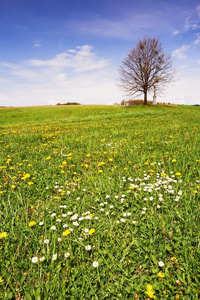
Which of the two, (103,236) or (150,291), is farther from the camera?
(103,236)

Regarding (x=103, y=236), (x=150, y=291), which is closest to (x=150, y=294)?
(x=150, y=291)

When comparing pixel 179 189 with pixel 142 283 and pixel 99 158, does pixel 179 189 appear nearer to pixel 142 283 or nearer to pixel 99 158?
pixel 142 283

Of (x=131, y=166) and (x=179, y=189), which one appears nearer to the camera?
(x=179, y=189)

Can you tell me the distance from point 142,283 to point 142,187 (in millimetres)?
1695

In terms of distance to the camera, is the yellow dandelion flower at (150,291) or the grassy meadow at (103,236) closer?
the yellow dandelion flower at (150,291)

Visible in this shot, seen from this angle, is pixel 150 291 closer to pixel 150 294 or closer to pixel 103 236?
pixel 150 294

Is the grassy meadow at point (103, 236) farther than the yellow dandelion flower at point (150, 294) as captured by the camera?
Yes

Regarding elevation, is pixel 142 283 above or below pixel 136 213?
below

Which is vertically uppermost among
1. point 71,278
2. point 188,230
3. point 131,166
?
point 131,166

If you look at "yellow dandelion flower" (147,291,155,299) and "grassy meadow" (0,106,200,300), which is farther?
"grassy meadow" (0,106,200,300)

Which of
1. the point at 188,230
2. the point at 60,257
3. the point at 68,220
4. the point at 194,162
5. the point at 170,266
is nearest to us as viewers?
the point at 170,266

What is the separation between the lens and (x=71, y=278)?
175cm

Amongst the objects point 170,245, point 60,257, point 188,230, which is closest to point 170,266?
point 170,245

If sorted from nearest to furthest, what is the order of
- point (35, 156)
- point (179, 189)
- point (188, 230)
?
1. point (188, 230)
2. point (179, 189)
3. point (35, 156)
